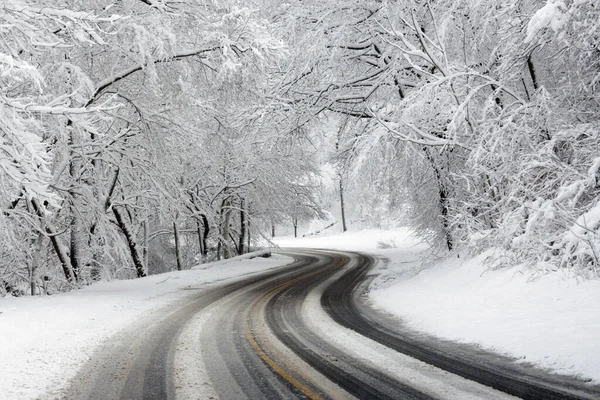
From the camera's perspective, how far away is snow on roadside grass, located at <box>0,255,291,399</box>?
20.7 feet

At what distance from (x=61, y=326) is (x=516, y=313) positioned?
28.2 feet

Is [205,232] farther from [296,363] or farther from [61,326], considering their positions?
[296,363]

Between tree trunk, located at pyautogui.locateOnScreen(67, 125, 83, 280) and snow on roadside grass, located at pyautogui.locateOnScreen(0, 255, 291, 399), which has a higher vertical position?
tree trunk, located at pyautogui.locateOnScreen(67, 125, 83, 280)

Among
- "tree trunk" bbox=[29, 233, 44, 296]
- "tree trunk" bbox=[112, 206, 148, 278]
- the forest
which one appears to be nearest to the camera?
the forest

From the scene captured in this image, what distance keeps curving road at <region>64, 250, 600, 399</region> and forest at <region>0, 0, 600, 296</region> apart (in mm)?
2574

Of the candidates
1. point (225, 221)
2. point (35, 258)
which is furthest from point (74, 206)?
point (225, 221)

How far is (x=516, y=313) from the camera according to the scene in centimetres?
775

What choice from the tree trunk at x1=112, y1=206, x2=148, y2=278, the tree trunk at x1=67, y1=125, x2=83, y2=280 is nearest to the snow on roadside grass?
the tree trunk at x1=67, y1=125, x2=83, y2=280

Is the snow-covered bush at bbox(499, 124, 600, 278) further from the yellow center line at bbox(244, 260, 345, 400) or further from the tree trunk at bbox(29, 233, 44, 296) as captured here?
the tree trunk at bbox(29, 233, 44, 296)

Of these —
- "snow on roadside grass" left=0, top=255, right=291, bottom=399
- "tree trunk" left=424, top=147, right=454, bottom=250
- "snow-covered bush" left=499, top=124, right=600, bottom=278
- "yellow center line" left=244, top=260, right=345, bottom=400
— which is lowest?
"yellow center line" left=244, top=260, right=345, bottom=400

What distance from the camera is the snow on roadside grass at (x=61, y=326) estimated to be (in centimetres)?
630

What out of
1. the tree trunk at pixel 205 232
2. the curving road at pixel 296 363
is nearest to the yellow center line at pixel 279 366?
the curving road at pixel 296 363

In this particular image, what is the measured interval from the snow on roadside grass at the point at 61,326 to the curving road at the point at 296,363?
1.39 ft

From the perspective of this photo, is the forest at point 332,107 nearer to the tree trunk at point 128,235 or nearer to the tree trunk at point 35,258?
the tree trunk at point 35,258
